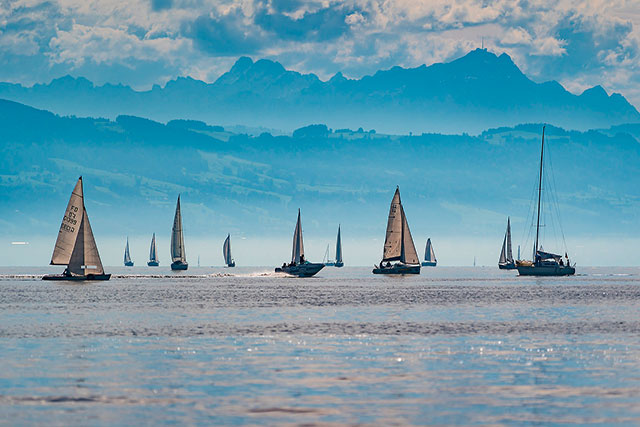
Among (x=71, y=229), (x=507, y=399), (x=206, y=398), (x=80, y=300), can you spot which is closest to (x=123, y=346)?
(x=206, y=398)

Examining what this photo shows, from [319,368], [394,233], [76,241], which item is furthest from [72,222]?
[319,368]

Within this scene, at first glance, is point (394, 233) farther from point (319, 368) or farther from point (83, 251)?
point (319, 368)

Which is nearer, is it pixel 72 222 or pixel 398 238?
pixel 72 222

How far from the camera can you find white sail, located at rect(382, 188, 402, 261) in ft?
609

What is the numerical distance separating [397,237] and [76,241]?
64.8 meters

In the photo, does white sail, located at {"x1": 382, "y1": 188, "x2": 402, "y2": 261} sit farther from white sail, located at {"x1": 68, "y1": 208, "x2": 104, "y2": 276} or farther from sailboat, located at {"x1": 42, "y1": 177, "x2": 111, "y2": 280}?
sailboat, located at {"x1": 42, "y1": 177, "x2": 111, "y2": 280}

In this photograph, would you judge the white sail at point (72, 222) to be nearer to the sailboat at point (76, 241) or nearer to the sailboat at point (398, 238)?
the sailboat at point (76, 241)

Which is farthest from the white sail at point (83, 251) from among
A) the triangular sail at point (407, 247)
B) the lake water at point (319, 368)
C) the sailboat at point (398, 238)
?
the triangular sail at point (407, 247)

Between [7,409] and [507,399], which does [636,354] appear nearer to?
[507,399]

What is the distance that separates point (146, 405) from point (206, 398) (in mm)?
2433

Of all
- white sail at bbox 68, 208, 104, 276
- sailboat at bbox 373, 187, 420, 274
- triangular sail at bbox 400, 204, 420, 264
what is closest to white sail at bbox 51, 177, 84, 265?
white sail at bbox 68, 208, 104, 276

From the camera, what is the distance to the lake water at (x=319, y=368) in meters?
36.3

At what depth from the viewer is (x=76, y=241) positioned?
5674 inches

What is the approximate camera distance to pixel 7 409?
36969 millimetres
